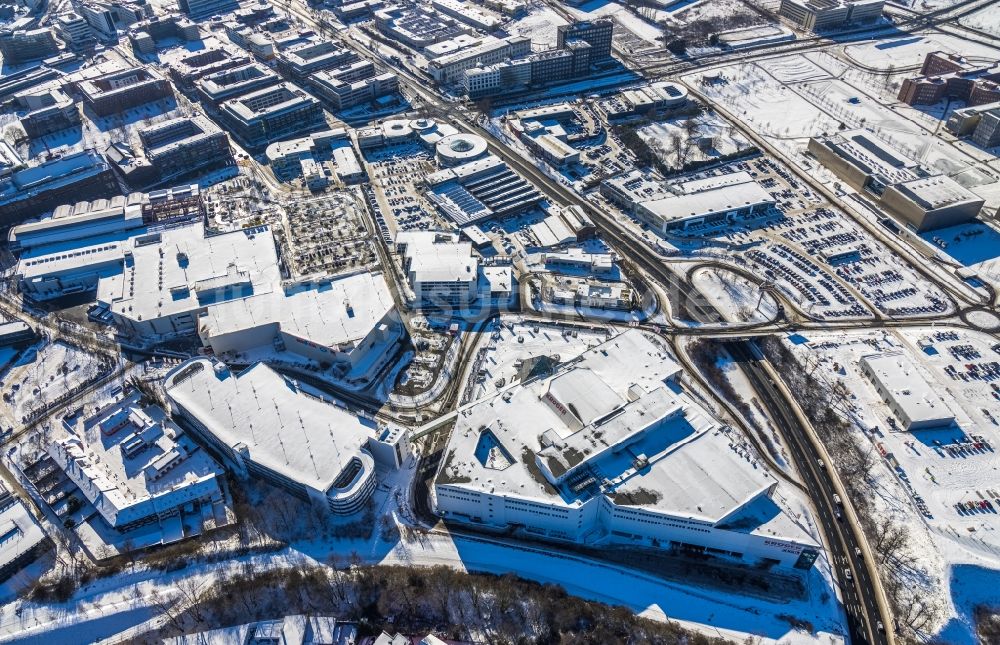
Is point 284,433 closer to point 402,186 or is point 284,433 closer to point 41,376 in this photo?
point 41,376

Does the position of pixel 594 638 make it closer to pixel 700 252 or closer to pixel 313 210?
pixel 700 252

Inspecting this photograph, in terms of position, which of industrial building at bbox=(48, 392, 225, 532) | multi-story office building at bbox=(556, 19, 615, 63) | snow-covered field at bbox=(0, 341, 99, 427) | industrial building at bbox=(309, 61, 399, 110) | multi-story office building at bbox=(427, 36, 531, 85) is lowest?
snow-covered field at bbox=(0, 341, 99, 427)

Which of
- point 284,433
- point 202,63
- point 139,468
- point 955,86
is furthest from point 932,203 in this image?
point 202,63

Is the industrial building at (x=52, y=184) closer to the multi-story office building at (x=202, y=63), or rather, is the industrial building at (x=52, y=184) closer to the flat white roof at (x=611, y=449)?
the multi-story office building at (x=202, y=63)

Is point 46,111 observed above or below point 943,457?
above

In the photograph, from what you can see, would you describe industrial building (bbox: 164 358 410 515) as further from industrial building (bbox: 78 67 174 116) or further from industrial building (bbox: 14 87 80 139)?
industrial building (bbox: 78 67 174 116)

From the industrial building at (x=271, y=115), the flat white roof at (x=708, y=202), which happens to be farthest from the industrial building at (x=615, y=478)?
the industrial building at (x=271, y=115)

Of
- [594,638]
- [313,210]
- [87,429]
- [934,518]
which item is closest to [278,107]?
[313,210]

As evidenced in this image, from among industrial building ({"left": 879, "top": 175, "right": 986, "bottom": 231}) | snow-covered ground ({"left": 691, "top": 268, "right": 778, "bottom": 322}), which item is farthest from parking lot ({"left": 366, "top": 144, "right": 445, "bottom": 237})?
industrial building ({"left": 879, "top": 175, "right": 986, "bottom": 231})
